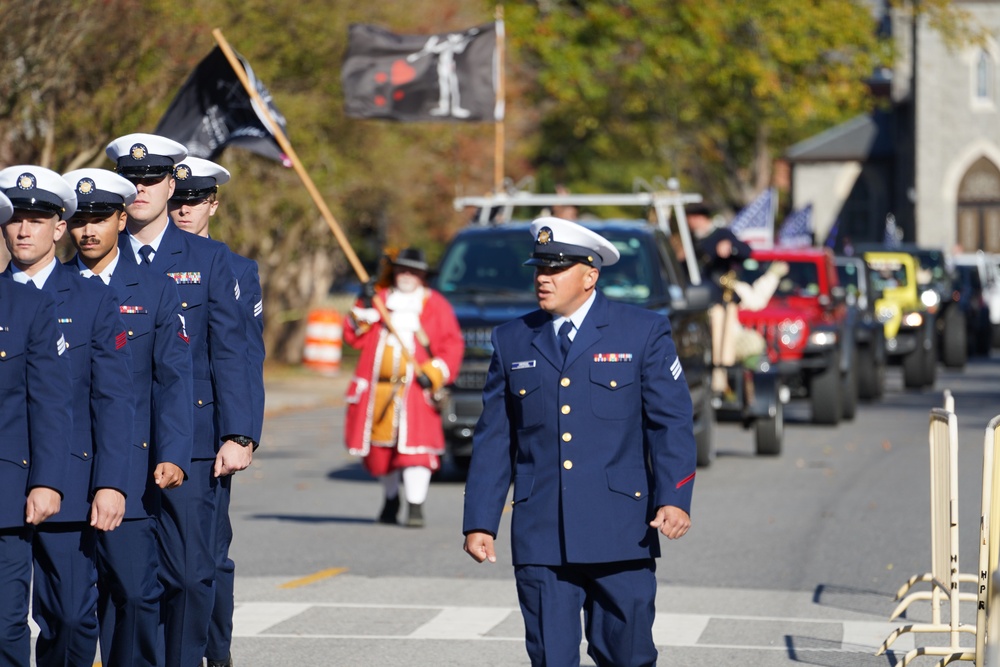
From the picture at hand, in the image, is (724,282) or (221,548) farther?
(724,282)

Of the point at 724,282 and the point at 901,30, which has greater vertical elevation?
the point at 901,30

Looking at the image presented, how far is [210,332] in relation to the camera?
23.3 feet

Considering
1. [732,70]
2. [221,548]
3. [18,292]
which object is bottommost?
[221,548]

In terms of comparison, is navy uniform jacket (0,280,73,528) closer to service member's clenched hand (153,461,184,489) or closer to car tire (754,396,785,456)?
service member's clenched hand (153,461,184,489)

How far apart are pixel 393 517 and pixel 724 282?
4.78 m

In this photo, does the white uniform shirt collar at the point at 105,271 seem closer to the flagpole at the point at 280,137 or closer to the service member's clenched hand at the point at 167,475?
the service member's clenched hand at the point at 167,475

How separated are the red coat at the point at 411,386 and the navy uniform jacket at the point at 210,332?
17.9 feet

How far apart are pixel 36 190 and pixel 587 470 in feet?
6.46

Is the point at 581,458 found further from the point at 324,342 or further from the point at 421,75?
the point at 324,342

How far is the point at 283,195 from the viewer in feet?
95.2

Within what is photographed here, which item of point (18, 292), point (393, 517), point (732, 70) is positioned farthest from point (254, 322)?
point (732, 70)

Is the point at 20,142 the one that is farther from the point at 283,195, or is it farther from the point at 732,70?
the point at 732,70

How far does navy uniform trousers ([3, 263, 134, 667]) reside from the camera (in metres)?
5.97

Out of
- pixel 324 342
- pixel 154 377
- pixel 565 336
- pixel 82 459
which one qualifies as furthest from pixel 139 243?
pixel 324 342
